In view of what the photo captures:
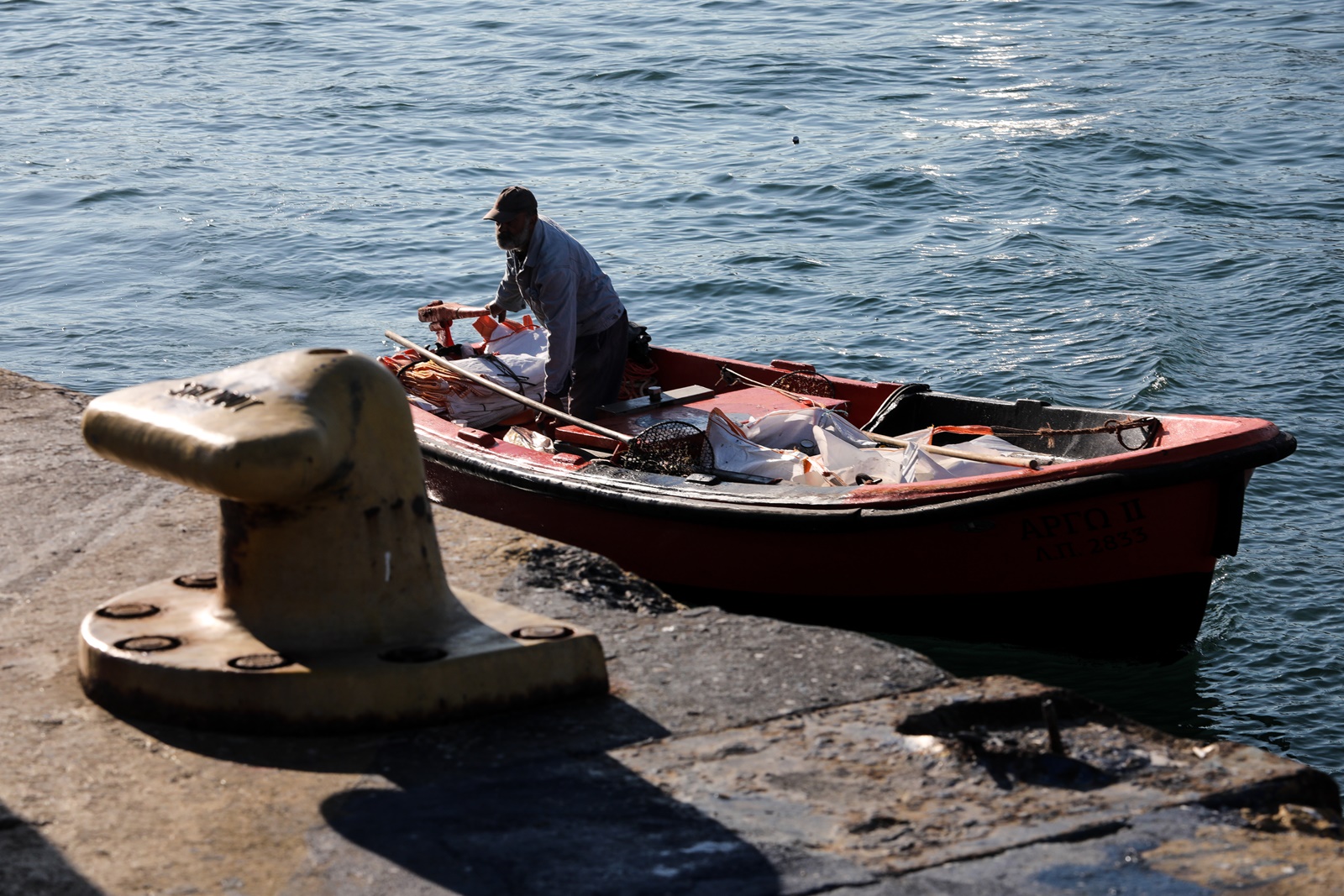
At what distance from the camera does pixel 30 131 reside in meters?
19.2

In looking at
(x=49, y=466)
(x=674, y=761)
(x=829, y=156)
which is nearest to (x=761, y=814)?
(x=674, y=761)

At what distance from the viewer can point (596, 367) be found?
822 cm

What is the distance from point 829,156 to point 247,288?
6956 millimetres

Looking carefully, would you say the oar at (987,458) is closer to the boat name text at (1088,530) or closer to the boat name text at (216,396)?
the boat name text at (1088,530)

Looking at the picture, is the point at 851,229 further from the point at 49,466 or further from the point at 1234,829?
the point at 1234,829

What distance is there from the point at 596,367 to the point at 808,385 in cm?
127

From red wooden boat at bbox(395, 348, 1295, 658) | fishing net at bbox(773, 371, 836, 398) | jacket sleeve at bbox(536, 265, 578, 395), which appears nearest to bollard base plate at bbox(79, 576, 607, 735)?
red wooden boat at bbox(395, 348, 1295, 658)

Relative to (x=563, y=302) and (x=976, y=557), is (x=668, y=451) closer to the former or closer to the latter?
(x=563, y=302)

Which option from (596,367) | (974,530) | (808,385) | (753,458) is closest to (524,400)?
(596,367)

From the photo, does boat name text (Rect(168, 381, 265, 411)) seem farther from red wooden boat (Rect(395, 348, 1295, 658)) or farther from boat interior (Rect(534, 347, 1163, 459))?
boat interior (Rect(534, 347, 1163, 459))

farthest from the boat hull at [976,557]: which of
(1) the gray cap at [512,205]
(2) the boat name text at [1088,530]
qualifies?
(1) the gray cap at [512,205]

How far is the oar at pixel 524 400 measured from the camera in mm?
7332

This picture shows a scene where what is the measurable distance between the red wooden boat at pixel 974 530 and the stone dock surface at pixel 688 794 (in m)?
2.36

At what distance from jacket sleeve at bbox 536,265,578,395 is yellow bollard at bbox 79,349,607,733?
4002 millimetres
